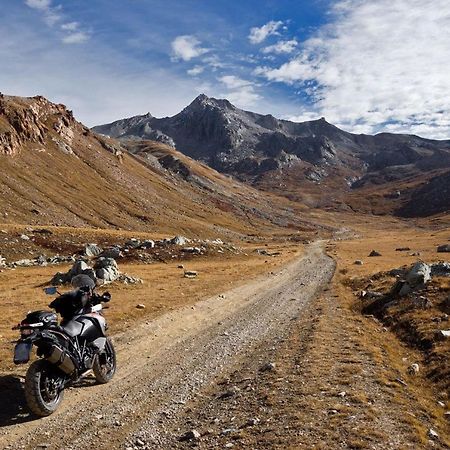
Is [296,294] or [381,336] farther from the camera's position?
[296,294]

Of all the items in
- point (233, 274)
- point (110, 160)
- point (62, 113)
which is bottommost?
point (233, 274)

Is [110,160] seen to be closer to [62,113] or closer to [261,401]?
[62,113]

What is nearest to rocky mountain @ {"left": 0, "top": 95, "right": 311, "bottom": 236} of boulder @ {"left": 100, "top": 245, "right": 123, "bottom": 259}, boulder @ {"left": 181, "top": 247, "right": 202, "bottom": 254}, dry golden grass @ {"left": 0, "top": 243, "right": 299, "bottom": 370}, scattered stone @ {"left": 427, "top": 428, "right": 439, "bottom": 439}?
boulder @ {"left": 100, "top": 245, "right": 123, "bottom": 259}

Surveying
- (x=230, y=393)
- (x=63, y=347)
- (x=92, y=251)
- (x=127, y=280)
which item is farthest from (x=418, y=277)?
(x=92, y=251)

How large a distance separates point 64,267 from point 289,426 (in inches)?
1482

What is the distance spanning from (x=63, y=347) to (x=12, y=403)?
1.95 m

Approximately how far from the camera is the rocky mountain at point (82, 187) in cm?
10131

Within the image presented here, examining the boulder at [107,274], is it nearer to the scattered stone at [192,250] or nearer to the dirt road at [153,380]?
the dirt road at [153,380]

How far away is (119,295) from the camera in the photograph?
2627 cm

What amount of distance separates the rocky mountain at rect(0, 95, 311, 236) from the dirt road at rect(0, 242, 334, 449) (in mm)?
73955

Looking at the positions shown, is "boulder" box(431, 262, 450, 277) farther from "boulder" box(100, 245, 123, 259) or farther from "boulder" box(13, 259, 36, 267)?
"boulder" box(13, 259, 36, 267)

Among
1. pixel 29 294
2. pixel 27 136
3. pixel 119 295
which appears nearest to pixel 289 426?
pixel 119 295

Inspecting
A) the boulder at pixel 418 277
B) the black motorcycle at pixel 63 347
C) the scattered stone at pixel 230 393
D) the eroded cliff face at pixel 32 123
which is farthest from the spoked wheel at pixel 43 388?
the eroded cliff face at pixel 32 123

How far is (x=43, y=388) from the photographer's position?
365 inches
